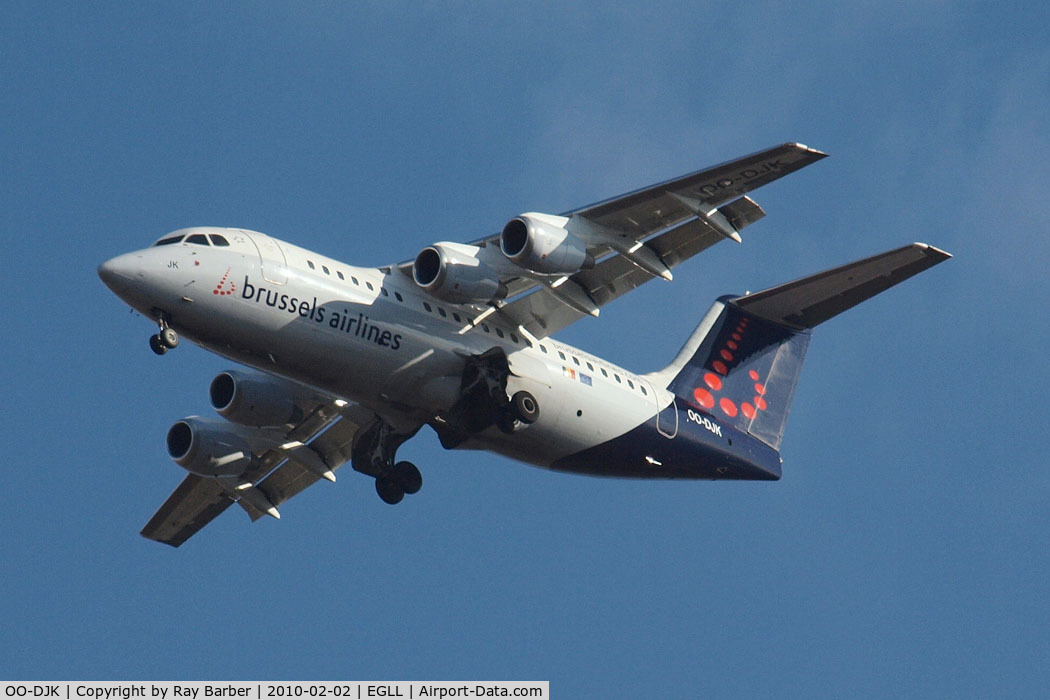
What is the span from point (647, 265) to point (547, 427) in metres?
2.36

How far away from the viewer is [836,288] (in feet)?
71.2

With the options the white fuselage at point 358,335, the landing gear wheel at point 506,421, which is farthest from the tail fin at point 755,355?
the landing gear wheel at point 506,421

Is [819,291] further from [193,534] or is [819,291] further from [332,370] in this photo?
[193,534]

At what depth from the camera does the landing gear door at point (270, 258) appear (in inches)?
743

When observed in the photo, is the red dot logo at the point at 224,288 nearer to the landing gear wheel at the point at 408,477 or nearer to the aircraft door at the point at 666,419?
the landing gear wheel at the point at 408,477

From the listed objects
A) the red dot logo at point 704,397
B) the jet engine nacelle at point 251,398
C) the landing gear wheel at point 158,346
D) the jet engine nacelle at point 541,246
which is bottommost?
the landing gear wheel at point 158,346

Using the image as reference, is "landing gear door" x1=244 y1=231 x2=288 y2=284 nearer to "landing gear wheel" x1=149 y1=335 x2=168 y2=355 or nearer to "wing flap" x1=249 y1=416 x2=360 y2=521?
"landing gear wheel" x1=149 y1=335 x2=168 y2=355


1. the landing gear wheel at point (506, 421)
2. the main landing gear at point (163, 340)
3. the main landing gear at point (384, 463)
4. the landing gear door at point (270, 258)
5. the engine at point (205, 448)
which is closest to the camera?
the main landing gear at point (163, 340)

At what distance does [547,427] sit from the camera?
20.6 metres

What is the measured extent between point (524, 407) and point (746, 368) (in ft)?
15.0

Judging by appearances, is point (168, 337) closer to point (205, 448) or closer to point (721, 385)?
point (205, 448)

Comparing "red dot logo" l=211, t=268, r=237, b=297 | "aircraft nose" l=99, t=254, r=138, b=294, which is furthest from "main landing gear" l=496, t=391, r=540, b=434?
"aircraft nose" l=99, t=254, r=138, b=294

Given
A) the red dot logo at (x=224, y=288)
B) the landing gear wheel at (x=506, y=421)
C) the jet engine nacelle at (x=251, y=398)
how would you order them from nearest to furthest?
the red dot logo at (x=224, y=288)
the landing gear wheel at (x=506, y=421)
the jet engine nacelle at (x=251, y=398)

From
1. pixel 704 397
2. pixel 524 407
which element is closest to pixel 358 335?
pixel 524 407
